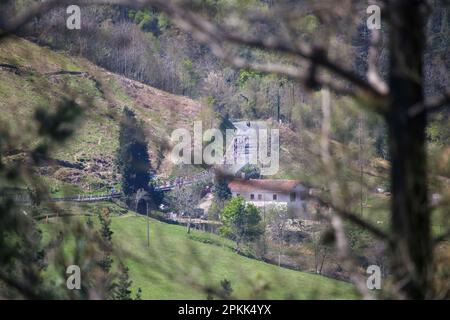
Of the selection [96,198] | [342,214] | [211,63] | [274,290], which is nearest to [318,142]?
[342,214]

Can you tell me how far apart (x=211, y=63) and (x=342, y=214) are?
76.8 ft

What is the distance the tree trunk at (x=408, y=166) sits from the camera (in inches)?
35.3

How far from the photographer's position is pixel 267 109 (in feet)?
67.3

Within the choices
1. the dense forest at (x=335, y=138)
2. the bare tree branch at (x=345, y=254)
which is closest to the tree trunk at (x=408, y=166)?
the dense forest at (x=335, y=138)

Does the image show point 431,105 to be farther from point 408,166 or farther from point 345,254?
point 345,254

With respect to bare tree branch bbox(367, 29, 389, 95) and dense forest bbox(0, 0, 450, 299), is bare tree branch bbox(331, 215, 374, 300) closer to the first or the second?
dense forest bbox(0, 0, 450, 299)

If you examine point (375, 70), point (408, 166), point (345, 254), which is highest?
point (375, 70)

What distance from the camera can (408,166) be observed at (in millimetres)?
901

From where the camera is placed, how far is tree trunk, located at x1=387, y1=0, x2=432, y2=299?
0.90 meters

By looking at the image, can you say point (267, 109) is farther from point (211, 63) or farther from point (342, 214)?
point (342, 214)

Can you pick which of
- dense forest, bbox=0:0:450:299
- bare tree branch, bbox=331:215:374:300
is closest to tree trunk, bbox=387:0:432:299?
dense forest, bbox=0:0:450:299

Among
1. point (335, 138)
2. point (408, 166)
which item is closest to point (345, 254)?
point (408, 166)

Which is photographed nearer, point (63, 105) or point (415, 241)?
point (415, 241)

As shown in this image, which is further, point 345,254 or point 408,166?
point 345,254
